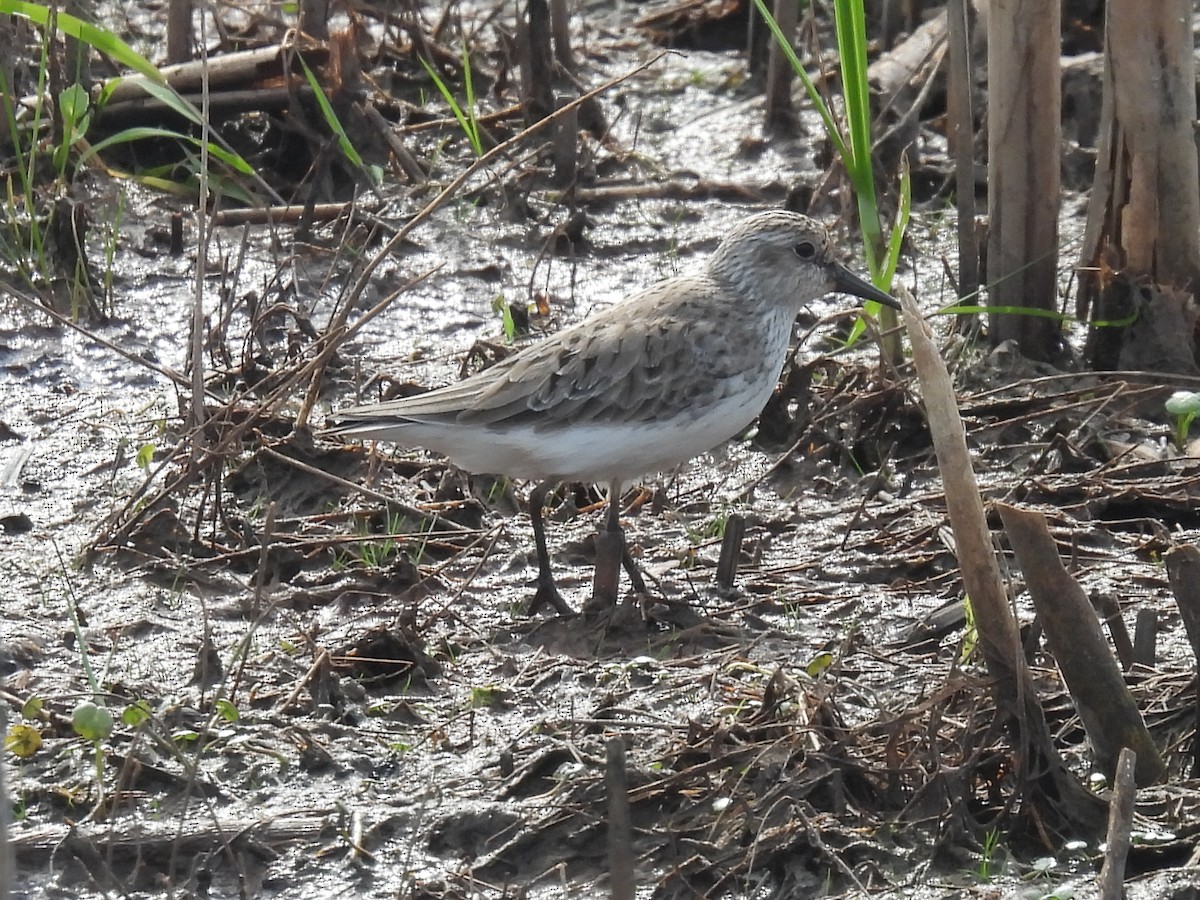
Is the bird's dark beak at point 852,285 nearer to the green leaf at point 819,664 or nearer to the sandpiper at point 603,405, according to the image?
the sandpiper at point 603,405

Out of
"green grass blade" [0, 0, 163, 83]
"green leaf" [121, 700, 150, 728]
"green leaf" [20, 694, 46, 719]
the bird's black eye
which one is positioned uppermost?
"green grass blade" [0, 0, 163, 83]

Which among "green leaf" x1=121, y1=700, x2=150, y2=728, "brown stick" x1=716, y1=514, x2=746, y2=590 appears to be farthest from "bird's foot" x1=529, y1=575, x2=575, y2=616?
"green leaf" x1=121, y1=700, x2=150, y2=728

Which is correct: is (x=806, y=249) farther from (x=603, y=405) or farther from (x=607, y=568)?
(x=607, y=568)

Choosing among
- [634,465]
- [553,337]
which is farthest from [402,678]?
[553,337]

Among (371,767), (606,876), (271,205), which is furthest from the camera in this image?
(271,205)

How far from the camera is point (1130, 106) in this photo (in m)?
6.51

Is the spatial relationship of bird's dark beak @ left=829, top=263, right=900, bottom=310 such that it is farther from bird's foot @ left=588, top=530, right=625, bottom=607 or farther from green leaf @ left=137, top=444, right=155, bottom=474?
green leaf @ left=137, top=444, right=155, bottom=474

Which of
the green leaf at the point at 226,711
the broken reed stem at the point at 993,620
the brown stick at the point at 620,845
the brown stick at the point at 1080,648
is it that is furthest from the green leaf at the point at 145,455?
the brown stick at the point at 620,845

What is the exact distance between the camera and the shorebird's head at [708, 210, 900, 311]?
6109mm

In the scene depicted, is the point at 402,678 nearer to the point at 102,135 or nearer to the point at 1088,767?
the point at 1088,767

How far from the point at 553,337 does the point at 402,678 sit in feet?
4.67

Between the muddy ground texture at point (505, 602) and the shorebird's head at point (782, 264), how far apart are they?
1.54 feet

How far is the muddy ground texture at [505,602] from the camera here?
4.24 m

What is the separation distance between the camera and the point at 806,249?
6219 mm
